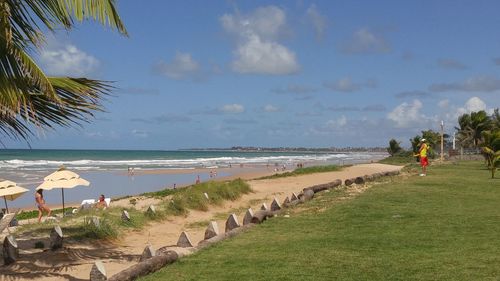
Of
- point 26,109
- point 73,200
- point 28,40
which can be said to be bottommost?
point 73,200

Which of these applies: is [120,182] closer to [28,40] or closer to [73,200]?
[73,200]

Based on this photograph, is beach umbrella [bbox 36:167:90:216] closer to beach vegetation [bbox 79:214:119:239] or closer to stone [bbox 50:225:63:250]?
beach vegetation [bbox 79:214:119:239]

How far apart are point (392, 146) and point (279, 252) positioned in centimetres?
6252

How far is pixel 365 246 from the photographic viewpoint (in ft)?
26.9

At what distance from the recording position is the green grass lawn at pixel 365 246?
6.66m

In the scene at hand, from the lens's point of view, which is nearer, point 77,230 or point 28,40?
point 28,40

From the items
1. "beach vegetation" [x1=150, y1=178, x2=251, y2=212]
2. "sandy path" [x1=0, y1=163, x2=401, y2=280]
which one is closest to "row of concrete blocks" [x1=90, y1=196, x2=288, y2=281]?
"sandy path" [x1=0, y1=163, x2=401, y2=280]

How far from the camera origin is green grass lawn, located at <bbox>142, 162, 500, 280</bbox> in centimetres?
666

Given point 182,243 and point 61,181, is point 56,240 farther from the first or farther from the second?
point 61,181

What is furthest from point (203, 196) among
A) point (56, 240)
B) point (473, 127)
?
point (473, 127)

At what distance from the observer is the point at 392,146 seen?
68312mm

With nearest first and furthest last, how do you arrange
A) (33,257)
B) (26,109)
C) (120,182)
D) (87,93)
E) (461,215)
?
(26,109) < (87,93) < (33,257) < (461,215) < (120,182)

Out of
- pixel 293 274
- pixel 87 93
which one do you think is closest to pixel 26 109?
pixel 87 93

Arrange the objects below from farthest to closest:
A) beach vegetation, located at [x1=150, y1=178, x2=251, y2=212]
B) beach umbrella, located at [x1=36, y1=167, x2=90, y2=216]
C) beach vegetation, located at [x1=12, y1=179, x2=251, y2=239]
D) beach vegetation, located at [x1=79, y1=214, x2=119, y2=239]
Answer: beach umbrella, located at [x1=36, y1=167, x2=90, y2=216] → beach vegetation, located at [x1=150, y1=178, x2=251, y2=212] → beach vegetation, located at [x1=12, y1=179, x2=251, y2=239] → beach vegetation, located at [x1=79, y1=214, x2=119, y2=239]
